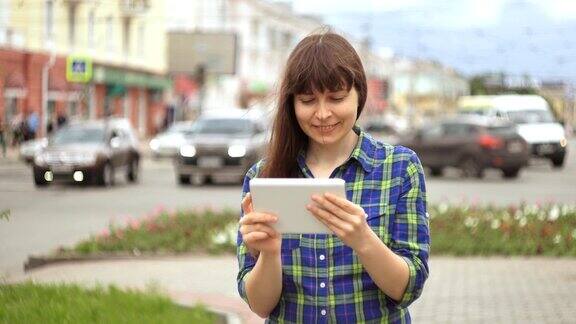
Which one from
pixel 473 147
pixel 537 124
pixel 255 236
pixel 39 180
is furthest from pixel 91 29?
pixel 255 236

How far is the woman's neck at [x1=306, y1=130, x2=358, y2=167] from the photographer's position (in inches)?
132

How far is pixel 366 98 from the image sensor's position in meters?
3.43

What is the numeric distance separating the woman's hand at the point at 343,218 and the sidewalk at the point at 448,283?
6.06 meters

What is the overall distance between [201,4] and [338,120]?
84.9 m

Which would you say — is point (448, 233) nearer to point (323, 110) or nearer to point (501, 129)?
point (323, 110)

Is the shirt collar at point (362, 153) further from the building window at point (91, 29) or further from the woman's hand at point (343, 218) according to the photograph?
the building window at point (91, 29)

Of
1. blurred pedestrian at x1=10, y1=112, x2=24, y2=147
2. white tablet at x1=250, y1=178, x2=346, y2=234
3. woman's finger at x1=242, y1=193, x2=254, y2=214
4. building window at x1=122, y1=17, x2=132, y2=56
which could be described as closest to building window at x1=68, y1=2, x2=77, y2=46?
building window at x1=122, y1=17, x2=132, y2=56

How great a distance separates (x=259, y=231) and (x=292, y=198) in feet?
0.48

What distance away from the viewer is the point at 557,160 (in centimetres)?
4072

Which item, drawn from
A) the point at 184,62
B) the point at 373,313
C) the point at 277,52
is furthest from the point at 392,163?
the point at 277,52

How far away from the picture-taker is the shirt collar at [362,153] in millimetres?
3303

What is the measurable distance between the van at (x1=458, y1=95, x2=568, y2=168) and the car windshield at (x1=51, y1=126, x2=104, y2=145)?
14.8m

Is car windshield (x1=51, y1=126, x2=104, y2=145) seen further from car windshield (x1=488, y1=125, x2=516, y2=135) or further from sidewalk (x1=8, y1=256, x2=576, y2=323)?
sidewalk (x1=8, y1=256, x2=576, y2=323)

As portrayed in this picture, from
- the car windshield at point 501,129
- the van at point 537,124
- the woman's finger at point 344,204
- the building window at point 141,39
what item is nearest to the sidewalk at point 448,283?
the woman's finger at point 344,204
